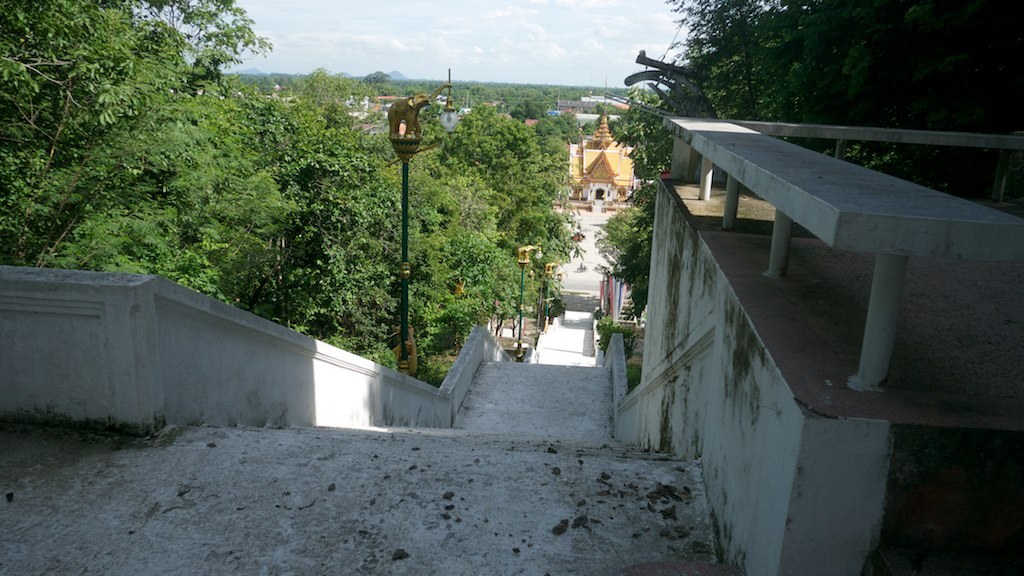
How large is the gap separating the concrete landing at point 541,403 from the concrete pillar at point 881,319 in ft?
20.3

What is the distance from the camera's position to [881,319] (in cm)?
217

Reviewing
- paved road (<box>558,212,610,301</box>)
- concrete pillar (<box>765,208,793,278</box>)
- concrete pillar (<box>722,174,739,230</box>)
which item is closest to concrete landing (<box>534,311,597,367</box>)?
paved road (<box>558,212,610,301</box>)

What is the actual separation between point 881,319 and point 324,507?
8.07 feet

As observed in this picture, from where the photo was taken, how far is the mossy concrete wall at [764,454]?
2.02 meters

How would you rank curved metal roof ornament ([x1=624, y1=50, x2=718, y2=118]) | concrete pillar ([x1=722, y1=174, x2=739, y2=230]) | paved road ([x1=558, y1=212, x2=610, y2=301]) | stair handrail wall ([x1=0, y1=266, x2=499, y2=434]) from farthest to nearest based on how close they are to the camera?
1. paved road ([x1=558, y1=212, x2=610, y2=301])
2. curved metal roof ornament ([x1=624, y1=50, x2=718, y2=118])
3. concrete pillar ([x1=722, y1=174, x2=739, y2=230])
4. stair handrail wall ([x1=0, y1=266, x2=499, y2=434])

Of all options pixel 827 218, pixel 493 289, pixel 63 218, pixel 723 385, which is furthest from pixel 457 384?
pixel 493 289

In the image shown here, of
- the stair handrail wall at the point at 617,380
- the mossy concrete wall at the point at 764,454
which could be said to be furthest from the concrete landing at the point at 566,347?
the mossy concrete wall at the point at 764,454

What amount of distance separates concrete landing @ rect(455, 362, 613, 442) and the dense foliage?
480cm

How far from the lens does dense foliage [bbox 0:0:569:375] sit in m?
9.08

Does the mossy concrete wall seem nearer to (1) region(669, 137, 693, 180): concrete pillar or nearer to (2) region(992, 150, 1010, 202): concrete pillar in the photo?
(1) region(669, 137, 693, 180): concrete pillar

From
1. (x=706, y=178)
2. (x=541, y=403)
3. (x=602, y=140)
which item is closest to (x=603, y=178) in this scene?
(x=602, y=140)

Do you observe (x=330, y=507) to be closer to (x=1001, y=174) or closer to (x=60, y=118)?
(x=1001, y=174)

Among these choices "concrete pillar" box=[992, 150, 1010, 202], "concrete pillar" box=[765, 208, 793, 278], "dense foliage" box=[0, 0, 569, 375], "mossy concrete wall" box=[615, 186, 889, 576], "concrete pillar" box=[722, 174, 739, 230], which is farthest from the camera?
"dense foliage" box=[0, 0, 569, 375]

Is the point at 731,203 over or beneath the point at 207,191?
over
